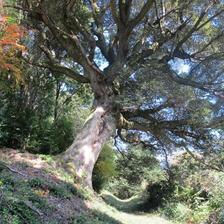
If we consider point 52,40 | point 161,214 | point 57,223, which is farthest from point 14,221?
point 161,214

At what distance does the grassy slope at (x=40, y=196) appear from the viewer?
5.54m

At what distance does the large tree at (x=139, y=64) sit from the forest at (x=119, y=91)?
0.13 feet

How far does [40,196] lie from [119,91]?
7779mm

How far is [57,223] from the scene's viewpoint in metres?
5.99

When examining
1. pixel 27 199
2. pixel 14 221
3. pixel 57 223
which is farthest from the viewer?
pixel 27 199

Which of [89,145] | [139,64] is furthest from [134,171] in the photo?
[89,145]

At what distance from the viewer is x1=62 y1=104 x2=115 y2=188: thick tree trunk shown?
39.4ft

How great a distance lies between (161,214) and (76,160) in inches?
252

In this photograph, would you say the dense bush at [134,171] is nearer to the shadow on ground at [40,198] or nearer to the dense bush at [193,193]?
the dense bush at [193,193]

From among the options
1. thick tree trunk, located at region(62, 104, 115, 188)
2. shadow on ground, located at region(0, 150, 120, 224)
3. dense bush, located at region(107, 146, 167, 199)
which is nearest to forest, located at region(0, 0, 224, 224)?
thick tree trunk, located at region(62, 104, 115, 188)

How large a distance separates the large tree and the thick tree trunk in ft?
0.10

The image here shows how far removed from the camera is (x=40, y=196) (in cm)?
706

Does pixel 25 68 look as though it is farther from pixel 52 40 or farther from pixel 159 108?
pixel 159 108

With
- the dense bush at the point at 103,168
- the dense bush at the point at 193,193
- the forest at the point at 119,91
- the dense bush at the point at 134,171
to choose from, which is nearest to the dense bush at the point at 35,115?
the forest at the point at 119,91
